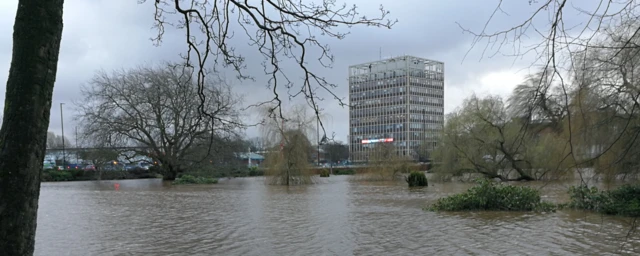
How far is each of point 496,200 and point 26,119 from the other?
46.6ft

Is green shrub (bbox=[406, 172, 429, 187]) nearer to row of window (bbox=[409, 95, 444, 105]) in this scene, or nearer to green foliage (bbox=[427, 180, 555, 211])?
row of window (bbox=[409, 95, 444, 105])

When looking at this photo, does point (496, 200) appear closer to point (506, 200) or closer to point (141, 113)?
point (506, 200)

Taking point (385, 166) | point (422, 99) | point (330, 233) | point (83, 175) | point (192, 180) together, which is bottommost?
point (330, 233)

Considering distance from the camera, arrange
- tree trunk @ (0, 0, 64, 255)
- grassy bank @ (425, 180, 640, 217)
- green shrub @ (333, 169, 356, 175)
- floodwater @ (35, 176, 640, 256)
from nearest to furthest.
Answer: tree trunk @ (0, 0, 64, 255) < floodwater @ (35, 176, 640, 256) < grassy bank @ (425, 180, 640, 217) < green shrub @ (333, 169, 356, 175)

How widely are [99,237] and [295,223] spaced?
4.52 m

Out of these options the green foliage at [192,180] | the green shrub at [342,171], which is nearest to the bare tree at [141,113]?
the green foliage at [192,180]

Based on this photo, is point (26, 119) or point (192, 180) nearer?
point (26, 119)

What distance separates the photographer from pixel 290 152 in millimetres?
34188

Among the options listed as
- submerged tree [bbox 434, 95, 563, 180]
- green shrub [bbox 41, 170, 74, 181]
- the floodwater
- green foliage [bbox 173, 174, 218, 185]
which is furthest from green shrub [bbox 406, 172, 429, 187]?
green shrub [bbox 41, 170, 74, 181]

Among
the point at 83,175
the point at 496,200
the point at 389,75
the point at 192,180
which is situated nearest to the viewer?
the point at 389,75

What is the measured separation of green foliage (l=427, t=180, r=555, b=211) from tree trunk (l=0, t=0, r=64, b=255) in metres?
13.3

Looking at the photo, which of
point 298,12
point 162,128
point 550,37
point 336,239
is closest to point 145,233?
point 336,239

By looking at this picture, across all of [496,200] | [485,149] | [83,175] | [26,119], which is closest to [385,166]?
[485,149]

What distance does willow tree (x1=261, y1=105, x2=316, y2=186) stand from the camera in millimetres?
33750
